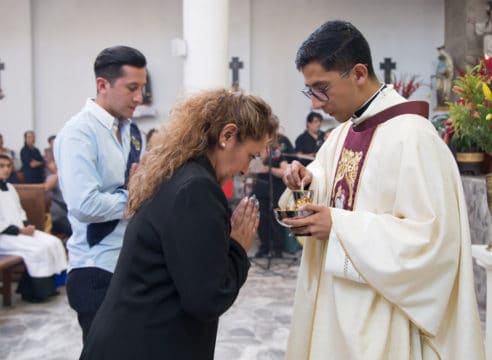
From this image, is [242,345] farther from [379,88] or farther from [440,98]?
[440,98]

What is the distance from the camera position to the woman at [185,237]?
1409 millimetres

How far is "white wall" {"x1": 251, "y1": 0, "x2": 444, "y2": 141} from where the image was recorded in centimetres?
1000

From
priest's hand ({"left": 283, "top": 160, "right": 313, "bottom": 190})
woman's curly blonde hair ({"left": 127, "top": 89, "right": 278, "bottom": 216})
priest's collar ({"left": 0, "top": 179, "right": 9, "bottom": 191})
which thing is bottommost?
priest's collar ({"left": 0, "top": 179, "right": 9, "bottom": 191})

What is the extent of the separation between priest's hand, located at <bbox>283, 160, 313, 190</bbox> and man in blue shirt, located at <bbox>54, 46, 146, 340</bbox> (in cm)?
61

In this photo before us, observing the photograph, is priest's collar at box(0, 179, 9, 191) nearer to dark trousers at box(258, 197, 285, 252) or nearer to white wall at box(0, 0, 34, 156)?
dark trousers at box(258, 197, 285, 252)

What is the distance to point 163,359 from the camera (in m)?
1.48

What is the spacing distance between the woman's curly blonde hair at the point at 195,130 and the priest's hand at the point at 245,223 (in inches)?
7.7

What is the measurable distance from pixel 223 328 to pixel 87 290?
8.86 ft

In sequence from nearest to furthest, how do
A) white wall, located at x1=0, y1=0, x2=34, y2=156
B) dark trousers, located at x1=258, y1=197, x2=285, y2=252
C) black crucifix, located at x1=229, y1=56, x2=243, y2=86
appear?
dark trousers, located at x1=258, y1=197, x2=285, y2=252, black crucifix, located at x1=229, y1=56, x2=243, y2=86, white wall, located at x1=0, y1=0, x2=34, y2=156

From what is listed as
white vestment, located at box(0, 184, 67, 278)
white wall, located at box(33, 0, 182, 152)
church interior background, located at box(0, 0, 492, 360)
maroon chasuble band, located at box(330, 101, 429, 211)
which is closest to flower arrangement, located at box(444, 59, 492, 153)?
maroon chasuble band, located at box(330, 101, 429, 211)

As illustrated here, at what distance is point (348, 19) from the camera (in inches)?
394

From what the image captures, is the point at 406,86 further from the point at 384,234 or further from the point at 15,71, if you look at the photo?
the point at 384,234

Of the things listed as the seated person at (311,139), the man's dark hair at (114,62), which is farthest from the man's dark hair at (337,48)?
the seated person at (311,139)

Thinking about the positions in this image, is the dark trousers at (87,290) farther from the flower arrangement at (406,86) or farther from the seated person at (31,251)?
the flower arrangement at (406,86)
